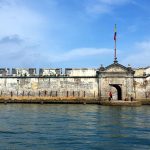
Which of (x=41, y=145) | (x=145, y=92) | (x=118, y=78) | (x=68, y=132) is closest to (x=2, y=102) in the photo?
(x=118, y=78)

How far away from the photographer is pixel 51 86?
49375 mm

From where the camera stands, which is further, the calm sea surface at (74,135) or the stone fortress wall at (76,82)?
the stone fortress wall at (76,82)

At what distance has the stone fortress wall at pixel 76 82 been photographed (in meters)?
47.8

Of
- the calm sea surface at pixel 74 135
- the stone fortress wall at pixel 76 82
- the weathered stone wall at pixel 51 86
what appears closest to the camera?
the calm sea surface at pixel 74 135

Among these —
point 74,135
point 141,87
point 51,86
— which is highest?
point 51,86

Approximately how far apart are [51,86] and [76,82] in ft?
10.5

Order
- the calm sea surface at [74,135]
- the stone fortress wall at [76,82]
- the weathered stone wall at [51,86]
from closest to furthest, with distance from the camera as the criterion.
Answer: the calm sea surface at [74,135] < the stone fortress wall at [76,82] < the weathered stone wall at [51,86]

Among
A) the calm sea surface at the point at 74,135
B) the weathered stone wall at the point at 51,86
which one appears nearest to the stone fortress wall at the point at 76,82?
the weathered stone wall at the point at 51,86

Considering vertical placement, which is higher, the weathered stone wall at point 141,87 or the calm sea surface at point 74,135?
the weathered stone wall at point 141,87

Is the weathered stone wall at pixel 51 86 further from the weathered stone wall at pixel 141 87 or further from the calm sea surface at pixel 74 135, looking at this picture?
the calm sea surface at pixel 74 135

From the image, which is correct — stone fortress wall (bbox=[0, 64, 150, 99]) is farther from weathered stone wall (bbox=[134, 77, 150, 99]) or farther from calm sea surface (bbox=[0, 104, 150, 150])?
calm sea surface (bbox=[0, 104, 150, 150])

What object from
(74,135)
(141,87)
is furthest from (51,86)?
(74,135)

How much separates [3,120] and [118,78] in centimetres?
2503

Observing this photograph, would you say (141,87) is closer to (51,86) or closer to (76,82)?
(76,82)
